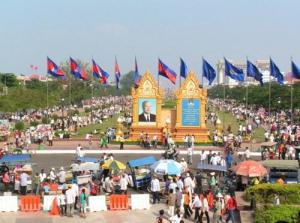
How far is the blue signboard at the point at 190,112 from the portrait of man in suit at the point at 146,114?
2.23m

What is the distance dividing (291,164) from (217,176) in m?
3.92

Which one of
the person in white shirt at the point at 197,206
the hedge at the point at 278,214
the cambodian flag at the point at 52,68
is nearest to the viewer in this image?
the hedge at the point at 278,214

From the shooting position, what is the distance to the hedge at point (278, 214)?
1866cm

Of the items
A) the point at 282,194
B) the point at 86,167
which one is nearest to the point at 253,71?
the point at 86,167

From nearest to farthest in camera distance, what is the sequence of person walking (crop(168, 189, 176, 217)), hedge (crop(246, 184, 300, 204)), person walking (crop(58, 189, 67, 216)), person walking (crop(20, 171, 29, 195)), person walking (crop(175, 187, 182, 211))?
hedge (crop(246, 184, 300, 204)), person walking (crop(168, 189, 176, 217)), person walking (crop(175, 187, 182, 211)), person walking (crop(58, 189, 67, 216)), person walking (crop(20, 171, 29, 195))

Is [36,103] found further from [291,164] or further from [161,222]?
[161,222]

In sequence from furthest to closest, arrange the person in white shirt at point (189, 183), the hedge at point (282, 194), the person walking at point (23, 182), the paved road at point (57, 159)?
1. the paved road at point (57, 159)
2. the person walking at point (23, 182)
3. the person in white shirt at point (189, 183)
4. the hedge at point (282, 194)

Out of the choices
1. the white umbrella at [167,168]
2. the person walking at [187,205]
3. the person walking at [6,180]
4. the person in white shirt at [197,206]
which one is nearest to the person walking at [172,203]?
the person walking at [187,205]

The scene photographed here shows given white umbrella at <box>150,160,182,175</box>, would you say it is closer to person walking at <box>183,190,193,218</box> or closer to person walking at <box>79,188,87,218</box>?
person walking at <box>183,190,193,218</box>

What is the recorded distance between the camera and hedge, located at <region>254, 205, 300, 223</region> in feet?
61.2

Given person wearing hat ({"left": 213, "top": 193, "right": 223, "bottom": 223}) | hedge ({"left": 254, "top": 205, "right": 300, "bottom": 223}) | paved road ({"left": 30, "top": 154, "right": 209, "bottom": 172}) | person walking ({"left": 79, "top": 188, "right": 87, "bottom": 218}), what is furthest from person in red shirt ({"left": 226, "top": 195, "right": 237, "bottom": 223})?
paved road ({"left": 30, "top": 154, "right": 209, "bottom": 172})

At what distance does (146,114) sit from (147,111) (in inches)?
9.0

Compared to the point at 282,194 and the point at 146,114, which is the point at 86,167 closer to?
the point at 282,194

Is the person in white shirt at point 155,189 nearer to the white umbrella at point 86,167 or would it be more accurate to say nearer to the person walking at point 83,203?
the person walking at point 83,203
